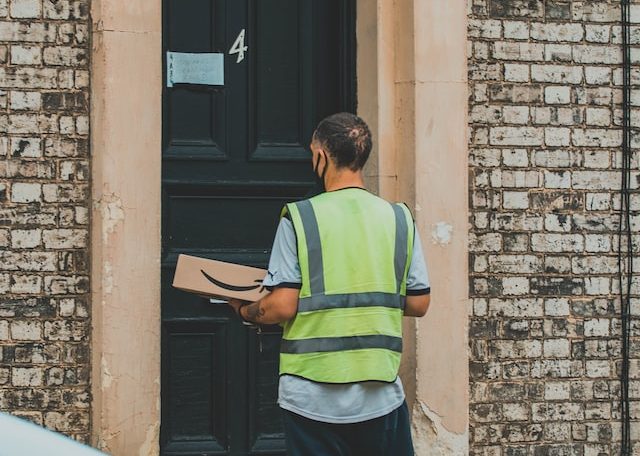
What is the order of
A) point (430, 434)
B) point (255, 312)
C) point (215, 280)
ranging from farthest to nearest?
1. point (430, 434)
2. point (215, 280)
3. point (255, 312)

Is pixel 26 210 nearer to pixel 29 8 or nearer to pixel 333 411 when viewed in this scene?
pixel 29 8

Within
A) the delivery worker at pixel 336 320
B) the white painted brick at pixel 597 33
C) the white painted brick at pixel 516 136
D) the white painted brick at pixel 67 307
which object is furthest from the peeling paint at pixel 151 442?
the white painted brick at pixel 597 33

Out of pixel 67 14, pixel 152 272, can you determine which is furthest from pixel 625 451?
pixel 67 14

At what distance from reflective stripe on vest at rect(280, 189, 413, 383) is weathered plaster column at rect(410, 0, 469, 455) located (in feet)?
7.34

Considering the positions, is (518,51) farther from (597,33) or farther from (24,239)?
(24,239)

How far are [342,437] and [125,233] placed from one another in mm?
2261

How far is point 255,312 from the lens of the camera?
4.91 m

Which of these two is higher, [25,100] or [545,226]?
[25,100]

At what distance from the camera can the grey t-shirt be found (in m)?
4.79

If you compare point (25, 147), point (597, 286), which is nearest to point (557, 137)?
point (597, 286)

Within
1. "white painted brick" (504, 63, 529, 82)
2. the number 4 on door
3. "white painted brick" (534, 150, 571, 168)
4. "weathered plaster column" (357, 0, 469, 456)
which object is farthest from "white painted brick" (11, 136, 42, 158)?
"white painted brick" (534, 150, 571, 168)

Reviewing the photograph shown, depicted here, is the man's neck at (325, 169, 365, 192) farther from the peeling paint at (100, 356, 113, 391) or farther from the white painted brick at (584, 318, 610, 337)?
the white painted brick at (584, 318, 610, 337)

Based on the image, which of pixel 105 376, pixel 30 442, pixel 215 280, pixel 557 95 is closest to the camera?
pixel 30 442

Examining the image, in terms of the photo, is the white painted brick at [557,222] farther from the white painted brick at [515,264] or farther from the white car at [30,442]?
the white car at [30,442]
